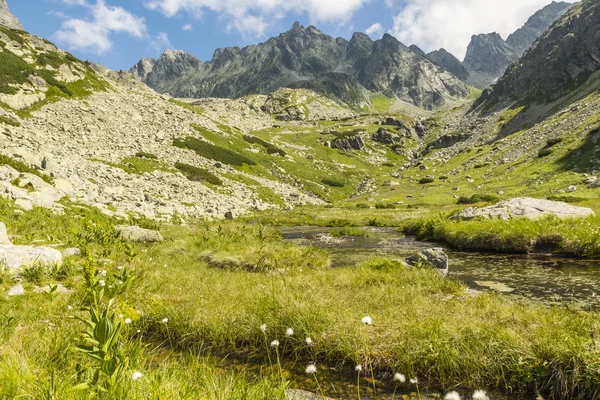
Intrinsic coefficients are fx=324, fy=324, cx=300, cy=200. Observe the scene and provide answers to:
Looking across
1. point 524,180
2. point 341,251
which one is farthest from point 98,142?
point 524,180

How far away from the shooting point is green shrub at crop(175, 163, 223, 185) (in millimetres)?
55303

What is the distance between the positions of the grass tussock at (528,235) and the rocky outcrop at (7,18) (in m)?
252

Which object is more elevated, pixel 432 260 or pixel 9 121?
pixel 9 121

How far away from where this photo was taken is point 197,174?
56.8m

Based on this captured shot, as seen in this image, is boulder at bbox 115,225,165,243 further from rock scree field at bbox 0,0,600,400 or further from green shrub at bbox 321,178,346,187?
green shrub at bbox 321,178,346,187

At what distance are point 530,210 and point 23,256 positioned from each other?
2709 centimetres

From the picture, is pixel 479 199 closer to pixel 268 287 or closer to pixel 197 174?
pixel 197 174

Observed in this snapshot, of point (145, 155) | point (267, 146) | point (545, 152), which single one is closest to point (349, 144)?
A: point (267, 146)

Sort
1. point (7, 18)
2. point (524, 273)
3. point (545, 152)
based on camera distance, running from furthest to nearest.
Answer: point (7, 18)
point (545, 152)
point (524, 273)

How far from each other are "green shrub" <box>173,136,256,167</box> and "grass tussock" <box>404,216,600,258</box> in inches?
2241

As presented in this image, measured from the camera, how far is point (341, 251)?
2197 cm

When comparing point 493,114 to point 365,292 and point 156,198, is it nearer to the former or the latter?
point 156,198

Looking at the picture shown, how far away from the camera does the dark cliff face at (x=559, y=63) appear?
108 meters

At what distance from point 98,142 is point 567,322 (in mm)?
62864
